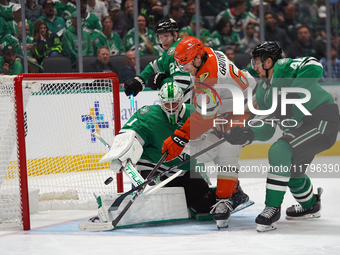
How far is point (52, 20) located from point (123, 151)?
3037 mm

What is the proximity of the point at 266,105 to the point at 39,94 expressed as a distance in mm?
1910

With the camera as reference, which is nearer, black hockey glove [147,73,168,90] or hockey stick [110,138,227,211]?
hockey stick [110,138,227,211]

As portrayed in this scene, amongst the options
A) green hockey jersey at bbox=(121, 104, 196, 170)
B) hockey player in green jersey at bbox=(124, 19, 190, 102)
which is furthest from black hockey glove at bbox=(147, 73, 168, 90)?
green hockey jersey at bbox=(121, 104, 196, 170)

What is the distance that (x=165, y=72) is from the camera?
3518mm

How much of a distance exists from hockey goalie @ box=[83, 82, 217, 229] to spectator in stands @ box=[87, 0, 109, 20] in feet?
9.18

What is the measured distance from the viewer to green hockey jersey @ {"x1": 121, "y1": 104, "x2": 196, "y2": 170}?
2936 mm

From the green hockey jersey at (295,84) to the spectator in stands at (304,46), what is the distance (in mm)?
3953

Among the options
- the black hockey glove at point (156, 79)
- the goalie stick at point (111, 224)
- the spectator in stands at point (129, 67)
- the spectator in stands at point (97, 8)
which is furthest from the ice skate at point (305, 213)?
the spectator in stands at point (97, 8)

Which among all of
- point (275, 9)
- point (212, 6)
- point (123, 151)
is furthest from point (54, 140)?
point (275, 9)

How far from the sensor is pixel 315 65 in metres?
2.54

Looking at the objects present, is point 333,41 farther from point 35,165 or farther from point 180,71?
point 35,165

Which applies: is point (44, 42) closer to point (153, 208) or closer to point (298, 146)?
point (153, 208)

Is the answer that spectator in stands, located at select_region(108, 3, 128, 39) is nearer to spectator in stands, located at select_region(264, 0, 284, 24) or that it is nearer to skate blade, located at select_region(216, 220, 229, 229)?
spectator in stands, located at select_region(264, 0, 284, 24)

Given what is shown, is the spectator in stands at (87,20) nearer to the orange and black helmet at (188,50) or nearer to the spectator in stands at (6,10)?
the spectator in stands at (6,10)
